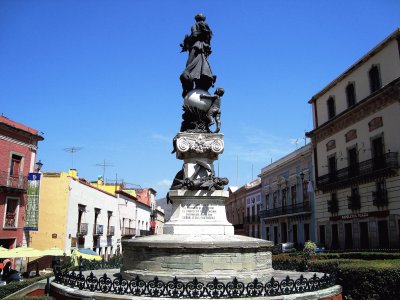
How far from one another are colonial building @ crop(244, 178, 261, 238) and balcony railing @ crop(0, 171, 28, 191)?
30261 millimetres

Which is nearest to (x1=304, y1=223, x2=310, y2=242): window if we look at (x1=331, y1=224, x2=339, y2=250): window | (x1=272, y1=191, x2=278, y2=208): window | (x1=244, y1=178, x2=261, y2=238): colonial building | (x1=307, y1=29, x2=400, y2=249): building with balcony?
(x1=307, y1=29, x2=400, y2=249): building with balcony

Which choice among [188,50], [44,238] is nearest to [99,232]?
[44,238]

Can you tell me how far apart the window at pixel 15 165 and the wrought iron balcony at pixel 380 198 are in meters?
23.8

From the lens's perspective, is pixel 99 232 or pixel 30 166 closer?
pixel 30 166

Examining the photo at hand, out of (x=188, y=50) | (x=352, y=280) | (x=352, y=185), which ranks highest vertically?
(x=188, y=50)

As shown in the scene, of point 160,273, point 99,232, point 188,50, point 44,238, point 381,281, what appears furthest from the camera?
point 99,232

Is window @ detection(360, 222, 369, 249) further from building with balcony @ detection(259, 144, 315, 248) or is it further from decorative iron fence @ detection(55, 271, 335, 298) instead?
decorative iron fence @ detection(55, 271, 335, 298)

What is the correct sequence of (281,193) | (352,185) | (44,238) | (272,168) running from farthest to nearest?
1. (272,168)
2. (281,193)
3. (352,185)
4. (44,238)

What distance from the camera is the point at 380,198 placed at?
24.1 m

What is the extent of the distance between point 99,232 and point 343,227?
1993 cm

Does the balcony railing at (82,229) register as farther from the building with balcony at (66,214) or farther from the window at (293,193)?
Answer: the window at (293,193)

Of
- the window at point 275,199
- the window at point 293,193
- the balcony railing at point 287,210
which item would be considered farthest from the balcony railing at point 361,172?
the window at point 275,199

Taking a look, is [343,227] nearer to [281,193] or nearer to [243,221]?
[281,193]

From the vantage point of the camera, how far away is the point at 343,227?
28.5 m
